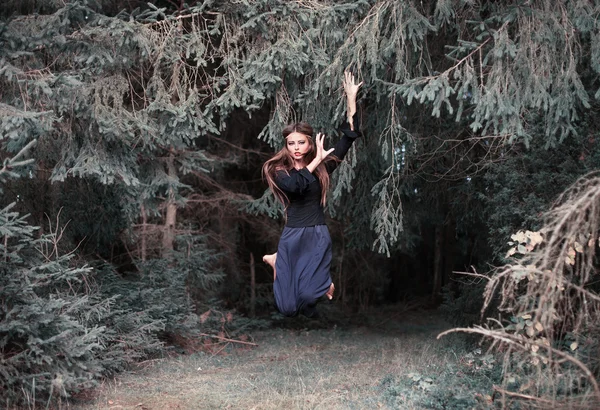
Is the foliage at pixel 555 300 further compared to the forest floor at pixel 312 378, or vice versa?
the forest floor at pixel 312 378

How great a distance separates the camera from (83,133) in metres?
8.12

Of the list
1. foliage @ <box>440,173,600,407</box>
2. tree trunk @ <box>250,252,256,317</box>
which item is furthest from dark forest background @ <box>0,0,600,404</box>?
tree trunk @ <box>250,252,256,317</box>

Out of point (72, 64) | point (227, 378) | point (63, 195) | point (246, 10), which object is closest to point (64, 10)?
point (72, 64)

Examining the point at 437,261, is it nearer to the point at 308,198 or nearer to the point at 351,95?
the point at 308,198

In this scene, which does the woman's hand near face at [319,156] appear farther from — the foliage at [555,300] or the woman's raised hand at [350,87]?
the foliage at [555,300]

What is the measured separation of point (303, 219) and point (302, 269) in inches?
19.8

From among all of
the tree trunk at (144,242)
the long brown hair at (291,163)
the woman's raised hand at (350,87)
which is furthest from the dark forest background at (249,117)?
the tree trunk at (144,242)

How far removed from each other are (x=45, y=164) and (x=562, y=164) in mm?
6238

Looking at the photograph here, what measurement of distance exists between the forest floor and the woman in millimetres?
1033

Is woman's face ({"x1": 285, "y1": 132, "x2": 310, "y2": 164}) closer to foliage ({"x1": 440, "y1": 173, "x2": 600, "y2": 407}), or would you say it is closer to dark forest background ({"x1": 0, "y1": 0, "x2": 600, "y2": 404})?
dark forest background ({"x1": 0, "y1": 0, "x2": 600, "y2": 404})

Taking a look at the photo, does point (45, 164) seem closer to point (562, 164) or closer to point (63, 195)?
point (63, 195)

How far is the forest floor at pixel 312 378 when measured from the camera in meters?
6.71

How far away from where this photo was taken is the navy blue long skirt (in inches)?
269

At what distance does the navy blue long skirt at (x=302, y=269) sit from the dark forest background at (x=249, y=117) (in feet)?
4.93
